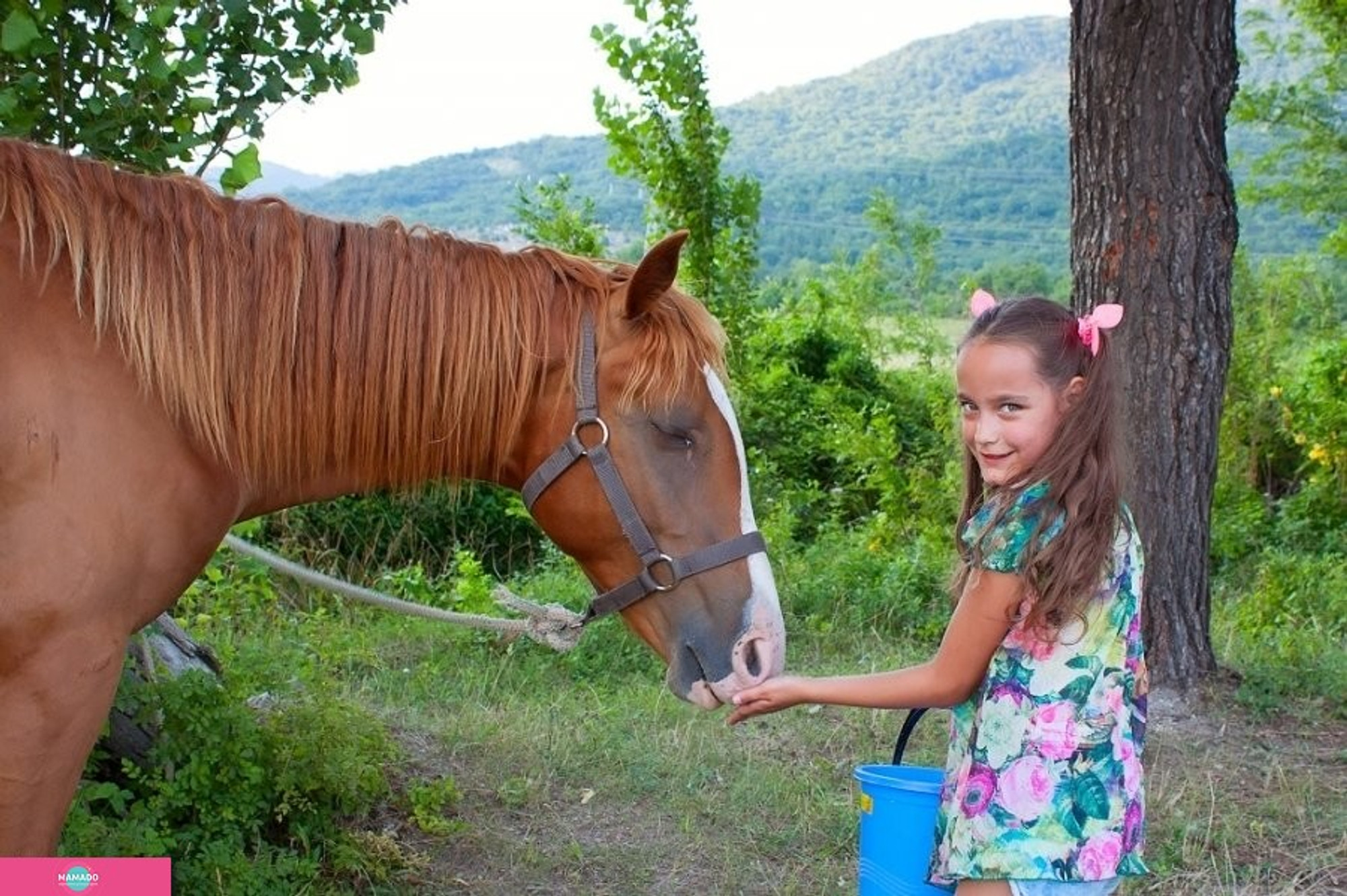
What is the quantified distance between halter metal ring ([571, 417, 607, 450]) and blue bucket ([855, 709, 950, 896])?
776 millimetres

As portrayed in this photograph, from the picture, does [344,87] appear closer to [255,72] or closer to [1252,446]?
[255,72]

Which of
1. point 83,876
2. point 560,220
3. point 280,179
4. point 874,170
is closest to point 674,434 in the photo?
point 83,876

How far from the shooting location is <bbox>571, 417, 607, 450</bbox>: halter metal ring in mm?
2379

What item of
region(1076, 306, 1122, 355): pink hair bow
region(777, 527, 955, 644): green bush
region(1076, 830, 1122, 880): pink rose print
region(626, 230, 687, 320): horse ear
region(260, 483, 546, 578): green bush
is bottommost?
region(777, 527, 955, 644): green bush

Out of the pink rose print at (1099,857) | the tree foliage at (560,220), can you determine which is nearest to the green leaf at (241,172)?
the pink rose print at (1099,857)

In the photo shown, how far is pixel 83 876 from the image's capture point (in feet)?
5.73

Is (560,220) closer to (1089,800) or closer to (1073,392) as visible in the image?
(1073,392)

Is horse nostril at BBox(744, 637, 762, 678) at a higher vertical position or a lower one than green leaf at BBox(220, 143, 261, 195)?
lower

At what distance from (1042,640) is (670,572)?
0.69 m

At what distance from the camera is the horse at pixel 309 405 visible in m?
2.00

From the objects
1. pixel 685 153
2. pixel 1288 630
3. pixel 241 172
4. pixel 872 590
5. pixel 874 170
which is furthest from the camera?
pixel 874 170

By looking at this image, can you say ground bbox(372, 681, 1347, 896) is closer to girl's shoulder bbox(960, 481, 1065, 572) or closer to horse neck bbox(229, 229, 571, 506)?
horse neck bbox(229, 229, 571, 506)

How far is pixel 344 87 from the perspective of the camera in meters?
3.32

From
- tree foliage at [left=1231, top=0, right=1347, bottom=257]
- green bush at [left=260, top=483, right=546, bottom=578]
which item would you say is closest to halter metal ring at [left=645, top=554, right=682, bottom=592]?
green bush at [left=260, top=483, right=546, bottom=578]
